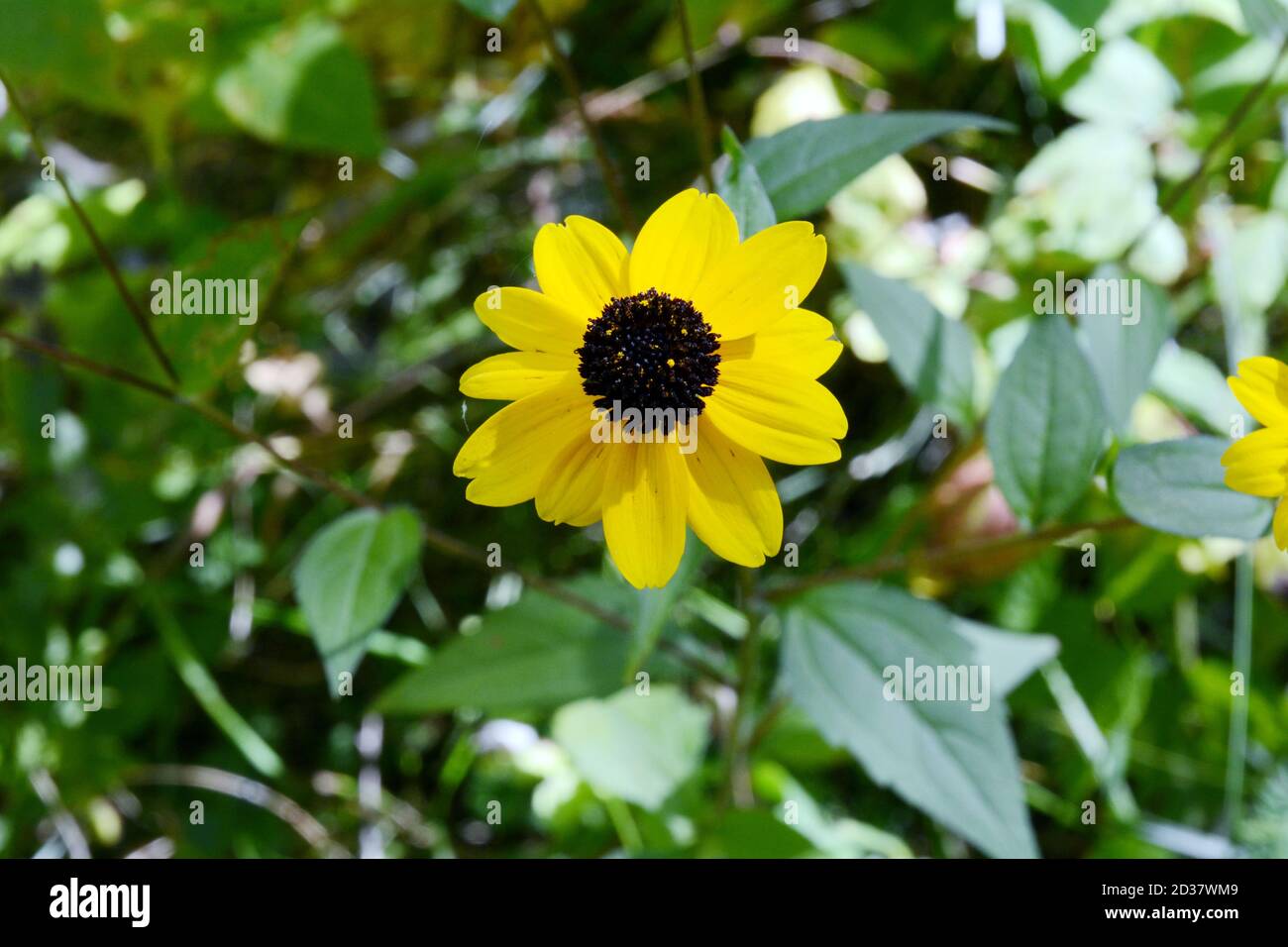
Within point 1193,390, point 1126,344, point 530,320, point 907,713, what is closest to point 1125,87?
point 1193,390

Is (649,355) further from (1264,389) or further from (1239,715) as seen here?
(1239,715)

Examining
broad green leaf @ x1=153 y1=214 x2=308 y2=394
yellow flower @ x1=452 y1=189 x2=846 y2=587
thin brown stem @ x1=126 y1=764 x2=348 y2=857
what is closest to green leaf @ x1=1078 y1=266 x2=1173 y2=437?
yellow flower @ x1=452 y1=189 x2=846 y2=587

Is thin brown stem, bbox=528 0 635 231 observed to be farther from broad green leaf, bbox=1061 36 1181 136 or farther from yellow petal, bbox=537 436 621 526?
broad green leaf, bbox=1061 36 1181 136

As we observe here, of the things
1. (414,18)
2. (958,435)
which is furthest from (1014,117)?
(414,18)

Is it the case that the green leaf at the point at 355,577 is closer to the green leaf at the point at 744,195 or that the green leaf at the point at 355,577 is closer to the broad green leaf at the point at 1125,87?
the green leaf at the point at 744,195

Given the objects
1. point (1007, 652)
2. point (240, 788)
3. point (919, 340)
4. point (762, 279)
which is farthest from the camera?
point (240, 788)

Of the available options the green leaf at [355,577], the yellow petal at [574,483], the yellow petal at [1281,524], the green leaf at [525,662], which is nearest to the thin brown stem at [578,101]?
the yellow petal at [574,483]
